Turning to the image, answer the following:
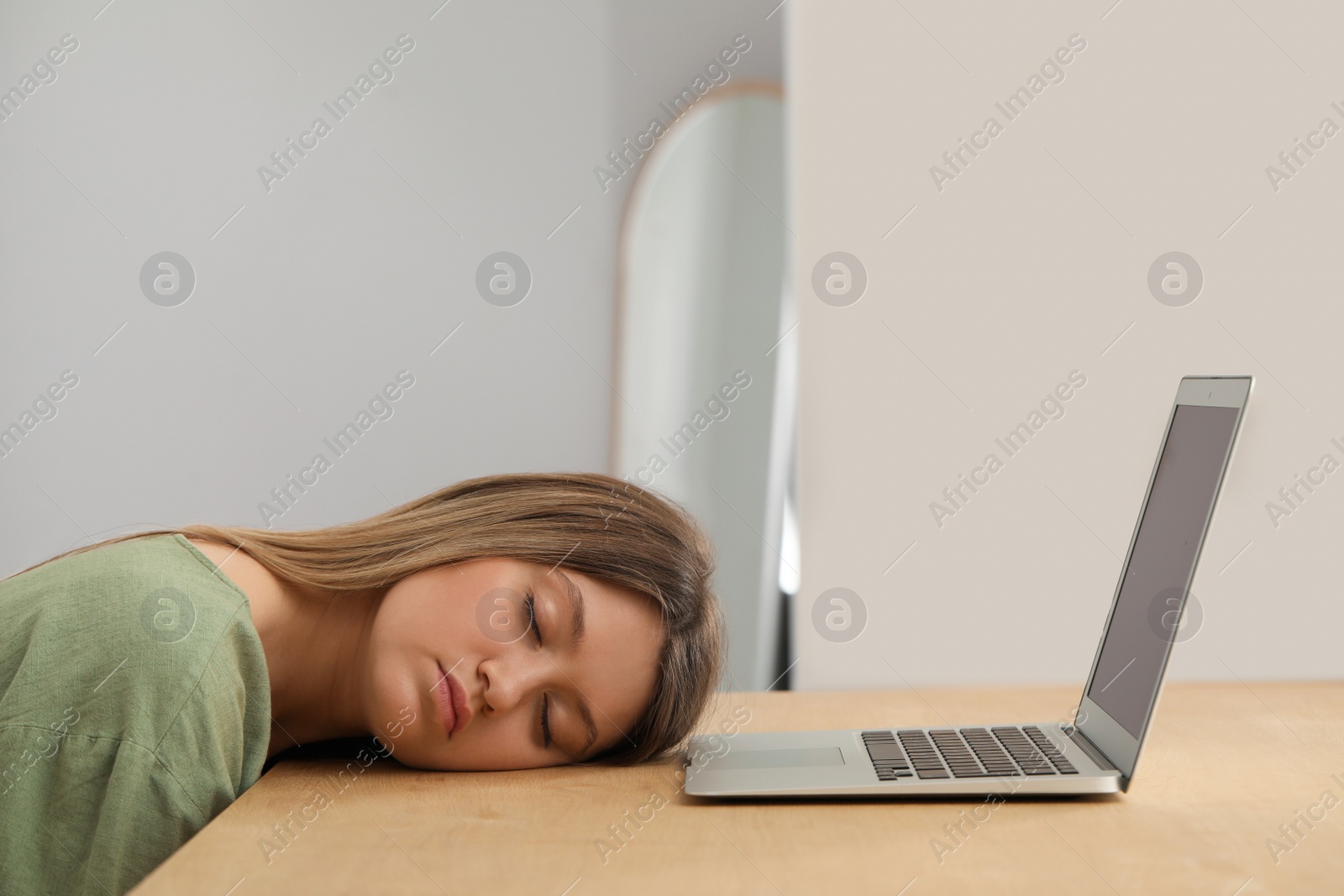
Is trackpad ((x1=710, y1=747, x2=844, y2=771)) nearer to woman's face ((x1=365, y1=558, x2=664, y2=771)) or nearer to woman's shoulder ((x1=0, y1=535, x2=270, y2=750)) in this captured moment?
woman's face ((x1=365, y1=558, x2=664, y2=771))

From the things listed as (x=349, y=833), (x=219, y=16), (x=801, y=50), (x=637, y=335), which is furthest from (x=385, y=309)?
(x=349, y=833)

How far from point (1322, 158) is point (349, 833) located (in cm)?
173

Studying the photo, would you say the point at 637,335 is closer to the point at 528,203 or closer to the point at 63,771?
the point at 528,203

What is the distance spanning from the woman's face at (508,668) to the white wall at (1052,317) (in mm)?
931

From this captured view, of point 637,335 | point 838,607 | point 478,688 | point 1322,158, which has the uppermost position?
point 1322,158

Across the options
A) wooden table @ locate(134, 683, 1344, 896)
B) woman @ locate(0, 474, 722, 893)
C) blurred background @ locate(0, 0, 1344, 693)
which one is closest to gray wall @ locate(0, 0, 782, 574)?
blurred background @ locate(0, 0, 1344, 693)

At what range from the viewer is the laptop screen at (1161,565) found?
0.75 m

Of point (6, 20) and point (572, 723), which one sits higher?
point (6, 20)

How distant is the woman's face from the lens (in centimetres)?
88

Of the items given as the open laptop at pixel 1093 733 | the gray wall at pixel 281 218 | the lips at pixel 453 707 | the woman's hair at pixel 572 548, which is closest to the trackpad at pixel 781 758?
the open laptop at pixel 1093 733

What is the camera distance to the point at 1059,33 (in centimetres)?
178

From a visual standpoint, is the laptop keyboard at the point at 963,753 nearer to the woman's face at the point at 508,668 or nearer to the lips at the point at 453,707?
the woman's face at the point at 508,668

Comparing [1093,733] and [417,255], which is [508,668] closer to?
[1093,733]

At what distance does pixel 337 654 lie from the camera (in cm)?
106
